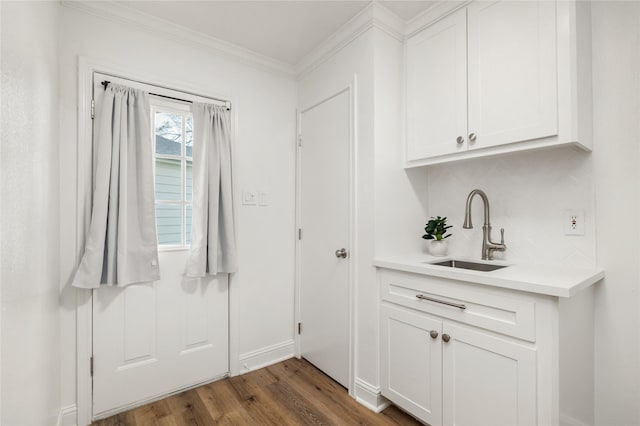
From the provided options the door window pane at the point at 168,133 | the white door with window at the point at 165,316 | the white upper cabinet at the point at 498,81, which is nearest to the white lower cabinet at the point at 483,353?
the white upper cabinet at the point at 498,81

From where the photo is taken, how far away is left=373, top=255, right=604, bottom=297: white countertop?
1.22 m

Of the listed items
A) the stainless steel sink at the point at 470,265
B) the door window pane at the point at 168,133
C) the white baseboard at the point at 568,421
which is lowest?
the white baseboard at the point at 568,421

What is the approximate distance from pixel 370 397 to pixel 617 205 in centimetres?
171

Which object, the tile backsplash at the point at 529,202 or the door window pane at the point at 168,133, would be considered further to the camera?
the door window pane at the point at 168,133

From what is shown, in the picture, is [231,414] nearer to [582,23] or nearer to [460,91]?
[460,91]

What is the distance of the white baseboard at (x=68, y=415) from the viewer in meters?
1.71

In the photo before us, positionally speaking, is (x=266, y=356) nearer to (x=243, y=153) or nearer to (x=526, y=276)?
(x=243, y=153)

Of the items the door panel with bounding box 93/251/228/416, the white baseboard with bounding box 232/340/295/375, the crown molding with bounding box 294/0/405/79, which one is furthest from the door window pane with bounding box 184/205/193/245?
the crown molding with bounding box 294/0/405/79

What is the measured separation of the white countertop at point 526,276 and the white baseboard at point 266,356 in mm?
1268

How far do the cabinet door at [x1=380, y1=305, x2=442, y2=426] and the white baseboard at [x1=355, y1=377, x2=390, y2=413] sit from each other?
6cm

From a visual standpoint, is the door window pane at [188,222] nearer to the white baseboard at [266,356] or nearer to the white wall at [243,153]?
the white wall at [243,153]

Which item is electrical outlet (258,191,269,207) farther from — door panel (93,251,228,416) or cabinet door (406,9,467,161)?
cabinet door (406,9,467,161)

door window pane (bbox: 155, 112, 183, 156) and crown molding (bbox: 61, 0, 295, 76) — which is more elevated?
crown molding (bbox: 61, 0, 295, 76)

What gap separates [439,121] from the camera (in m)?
1.89
